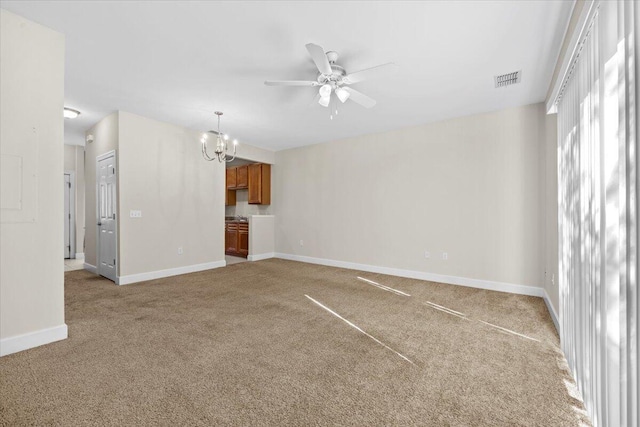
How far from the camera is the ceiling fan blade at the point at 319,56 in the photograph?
2.22 meters

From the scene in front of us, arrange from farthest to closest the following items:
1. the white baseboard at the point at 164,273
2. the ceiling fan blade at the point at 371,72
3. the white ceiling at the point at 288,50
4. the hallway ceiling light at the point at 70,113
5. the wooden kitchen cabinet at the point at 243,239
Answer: the wooden kitchen cabinet at the point at 243,239 → the white baseboard at the point at 164,273 → the hallway ceiling light at the point at 70,113 → the ceiling fan blade at the point at 371,72 → the white ceiling at the point at 288,50

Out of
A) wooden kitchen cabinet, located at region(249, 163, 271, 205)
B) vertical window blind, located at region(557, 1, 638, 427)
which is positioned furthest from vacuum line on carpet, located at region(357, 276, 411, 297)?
wooden kitchen cabinet, located at region(249, 163, 271, 205)

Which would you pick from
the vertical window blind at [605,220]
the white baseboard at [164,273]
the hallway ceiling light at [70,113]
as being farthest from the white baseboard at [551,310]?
the hallway ceiling light at [70,113]

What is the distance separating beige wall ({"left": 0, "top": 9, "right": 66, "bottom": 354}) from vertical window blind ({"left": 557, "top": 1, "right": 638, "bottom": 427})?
12.5 ft

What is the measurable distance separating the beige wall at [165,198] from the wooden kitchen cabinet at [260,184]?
4.28 ft

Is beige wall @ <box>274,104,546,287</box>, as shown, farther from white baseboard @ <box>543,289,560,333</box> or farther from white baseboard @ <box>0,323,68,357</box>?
white baseboard @ <box>0,323,68,357</box>

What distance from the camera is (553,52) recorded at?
265 cm

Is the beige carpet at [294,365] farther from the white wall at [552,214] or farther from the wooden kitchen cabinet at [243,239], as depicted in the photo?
the wooden kitchen cabinet at [243,239]

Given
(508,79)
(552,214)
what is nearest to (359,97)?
(508,79)

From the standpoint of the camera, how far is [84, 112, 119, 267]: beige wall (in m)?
4.59

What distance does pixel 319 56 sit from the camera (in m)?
2.35

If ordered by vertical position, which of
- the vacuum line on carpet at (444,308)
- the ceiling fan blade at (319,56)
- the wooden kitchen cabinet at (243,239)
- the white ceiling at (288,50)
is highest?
the white ceiling at (288,50)

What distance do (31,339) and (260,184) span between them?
16.8 ft

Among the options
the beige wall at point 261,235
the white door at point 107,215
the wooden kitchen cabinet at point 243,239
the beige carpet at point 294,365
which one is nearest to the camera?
the beige carpet at point 294,365
